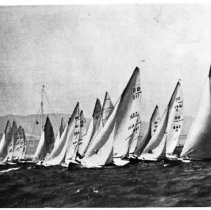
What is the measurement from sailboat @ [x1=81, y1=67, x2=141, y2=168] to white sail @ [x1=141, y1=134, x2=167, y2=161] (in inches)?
87.8

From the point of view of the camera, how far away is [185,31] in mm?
12078

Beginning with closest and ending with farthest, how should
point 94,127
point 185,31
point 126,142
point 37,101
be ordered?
point 185,31
point 37,101
point 126,142
point 94,127

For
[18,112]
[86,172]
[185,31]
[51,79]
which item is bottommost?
[86,172]

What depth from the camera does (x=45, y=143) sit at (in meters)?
19.1

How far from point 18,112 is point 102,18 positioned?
3.50 metres

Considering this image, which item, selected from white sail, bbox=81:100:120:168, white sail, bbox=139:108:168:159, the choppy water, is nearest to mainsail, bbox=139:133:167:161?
white sail, bbox=139:108:168:159

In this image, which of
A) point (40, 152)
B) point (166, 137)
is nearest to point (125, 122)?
point (166, 137)

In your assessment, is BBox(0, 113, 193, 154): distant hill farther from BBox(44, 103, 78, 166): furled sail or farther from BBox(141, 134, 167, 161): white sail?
BBox(44, 103, 78, 166): furled sail

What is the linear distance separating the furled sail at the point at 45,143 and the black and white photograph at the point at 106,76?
4.61 ft

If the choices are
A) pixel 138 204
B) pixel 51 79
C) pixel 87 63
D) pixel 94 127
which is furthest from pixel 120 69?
pixel 94 127

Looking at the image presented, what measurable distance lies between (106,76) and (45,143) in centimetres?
737

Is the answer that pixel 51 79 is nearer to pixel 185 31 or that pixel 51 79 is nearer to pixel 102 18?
pixel 102 18

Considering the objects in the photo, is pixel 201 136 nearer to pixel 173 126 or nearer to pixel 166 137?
pixel 166 137

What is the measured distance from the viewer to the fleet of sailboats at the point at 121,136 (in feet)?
45.3
